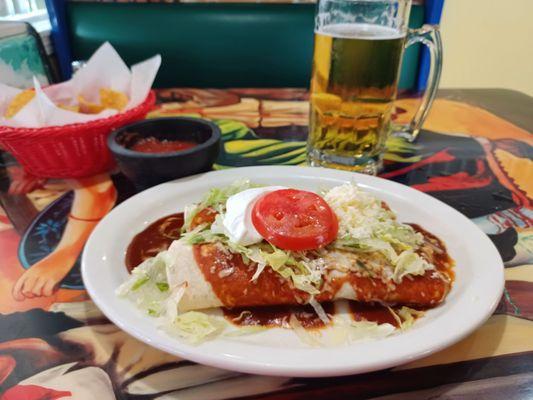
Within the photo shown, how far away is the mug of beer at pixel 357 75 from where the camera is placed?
1.54 m

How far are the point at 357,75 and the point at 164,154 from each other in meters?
0.79

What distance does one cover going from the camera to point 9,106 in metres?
1.58

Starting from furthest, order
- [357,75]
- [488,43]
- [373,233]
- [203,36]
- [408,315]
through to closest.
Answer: [488,43] → [203,36] → [357,75] → [373,233] → [408,315]

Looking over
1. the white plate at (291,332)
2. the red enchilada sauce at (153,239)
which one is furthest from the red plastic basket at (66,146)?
the red enchilada sauce at (153,239)

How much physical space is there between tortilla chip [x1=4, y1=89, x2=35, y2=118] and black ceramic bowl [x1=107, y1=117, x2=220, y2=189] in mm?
414

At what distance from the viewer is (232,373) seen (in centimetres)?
83

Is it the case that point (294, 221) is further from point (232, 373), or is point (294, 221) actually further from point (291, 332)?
point (232, 373)

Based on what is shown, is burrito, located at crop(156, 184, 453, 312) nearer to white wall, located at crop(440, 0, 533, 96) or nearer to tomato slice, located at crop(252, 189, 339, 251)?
tomato slice, located at crop(252, 189, 339, 251)

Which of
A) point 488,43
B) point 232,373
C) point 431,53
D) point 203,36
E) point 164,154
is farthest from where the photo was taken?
point 488,43

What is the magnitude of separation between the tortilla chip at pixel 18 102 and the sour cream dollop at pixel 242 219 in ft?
3.38

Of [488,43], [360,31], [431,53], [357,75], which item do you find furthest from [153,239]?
[488,43]

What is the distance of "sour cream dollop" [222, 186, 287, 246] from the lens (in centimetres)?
100

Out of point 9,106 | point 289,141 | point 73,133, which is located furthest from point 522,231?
point 9,106

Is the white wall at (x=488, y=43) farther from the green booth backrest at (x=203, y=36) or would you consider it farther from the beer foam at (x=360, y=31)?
the beer foam at (x=360, y=31)
